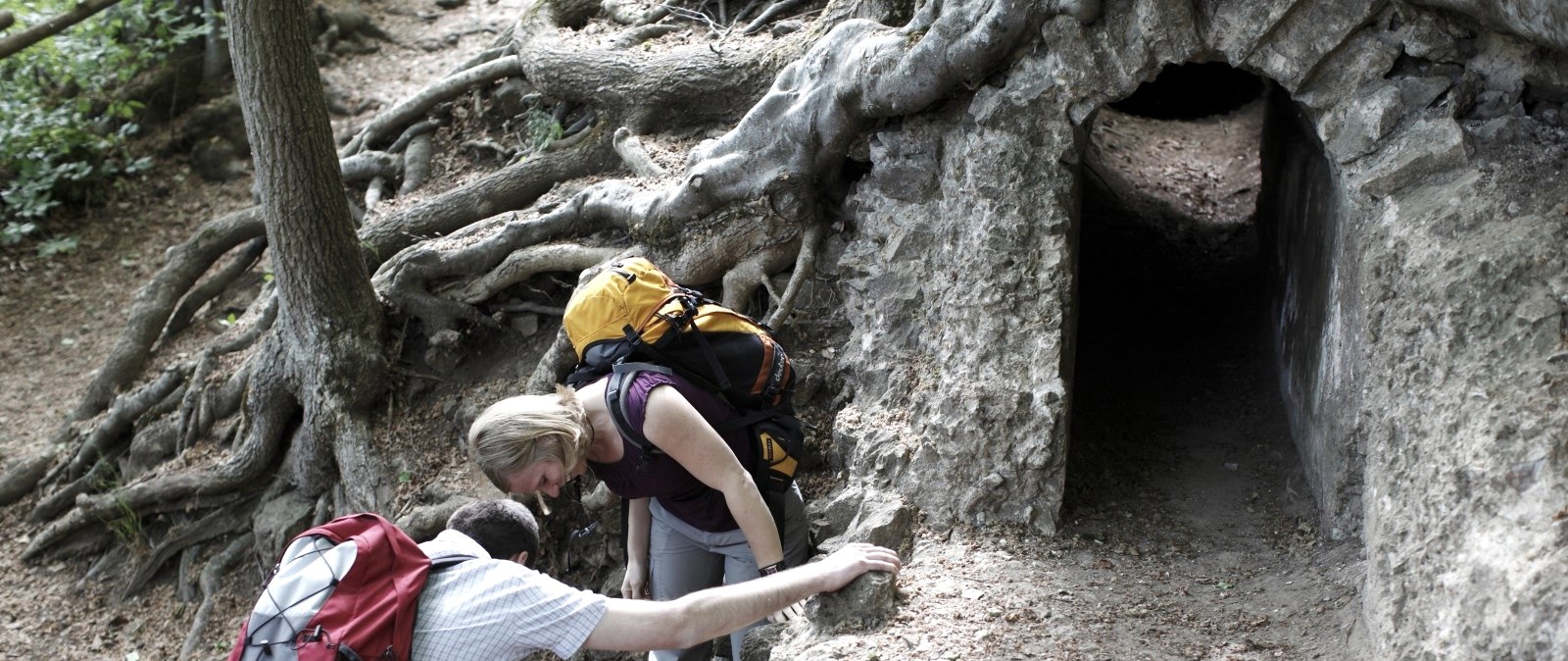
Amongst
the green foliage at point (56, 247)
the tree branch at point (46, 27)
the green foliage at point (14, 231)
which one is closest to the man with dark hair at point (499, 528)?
the tree branch at point (46, 27)

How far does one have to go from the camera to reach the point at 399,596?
298cm

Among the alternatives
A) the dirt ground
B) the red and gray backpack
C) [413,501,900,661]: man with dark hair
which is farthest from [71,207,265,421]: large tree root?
[413,501,900,661]: man with dark hair

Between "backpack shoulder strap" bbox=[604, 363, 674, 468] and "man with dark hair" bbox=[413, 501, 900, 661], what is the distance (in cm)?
63

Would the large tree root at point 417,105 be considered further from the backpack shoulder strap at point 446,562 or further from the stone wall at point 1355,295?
the backpack shoulder strap at point 446,562

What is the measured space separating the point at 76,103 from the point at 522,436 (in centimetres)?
916

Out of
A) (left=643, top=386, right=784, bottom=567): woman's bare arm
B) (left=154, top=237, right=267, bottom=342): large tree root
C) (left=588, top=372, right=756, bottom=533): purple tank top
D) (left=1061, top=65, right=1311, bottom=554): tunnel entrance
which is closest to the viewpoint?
(left=643, top=386, right=784, bottom=567): woman's bare arm

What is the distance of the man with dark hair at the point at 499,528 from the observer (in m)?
3.43

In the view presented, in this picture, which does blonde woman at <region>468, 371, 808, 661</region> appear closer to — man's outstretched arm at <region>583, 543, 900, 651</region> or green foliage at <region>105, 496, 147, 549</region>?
man's outstretched arm at <region>583, 543, 900, 651</region>

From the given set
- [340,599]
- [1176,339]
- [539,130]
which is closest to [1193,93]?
[1176,339]

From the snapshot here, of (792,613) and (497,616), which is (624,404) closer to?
(497,616)

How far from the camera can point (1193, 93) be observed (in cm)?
1102

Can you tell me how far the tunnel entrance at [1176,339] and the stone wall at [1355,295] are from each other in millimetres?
337

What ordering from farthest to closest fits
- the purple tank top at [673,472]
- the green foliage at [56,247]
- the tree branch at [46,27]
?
the green foliage at [56,247] < the tree branch at [46,27] < the purple tank top at [673,472]

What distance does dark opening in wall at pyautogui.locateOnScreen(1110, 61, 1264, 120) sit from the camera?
1073cm
